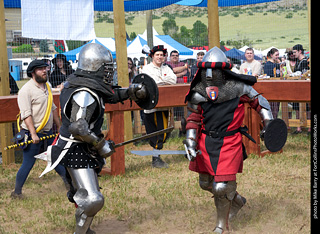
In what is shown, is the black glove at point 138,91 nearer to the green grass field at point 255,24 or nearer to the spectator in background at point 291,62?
the green grass field at point 255,24

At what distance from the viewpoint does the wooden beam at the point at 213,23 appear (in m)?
8.29

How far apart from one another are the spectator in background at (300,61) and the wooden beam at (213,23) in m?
2.38

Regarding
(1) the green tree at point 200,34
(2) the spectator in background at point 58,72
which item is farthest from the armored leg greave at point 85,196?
(1) the green tree at point 200,34

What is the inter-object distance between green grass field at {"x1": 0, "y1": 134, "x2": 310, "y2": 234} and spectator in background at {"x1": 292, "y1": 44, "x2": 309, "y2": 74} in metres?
2.72

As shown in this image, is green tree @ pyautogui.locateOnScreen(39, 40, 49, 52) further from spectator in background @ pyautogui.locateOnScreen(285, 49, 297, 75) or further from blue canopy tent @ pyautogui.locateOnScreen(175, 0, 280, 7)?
spectator in background @ pyautogui.locateOnScreen(285, 49, 297, 75)

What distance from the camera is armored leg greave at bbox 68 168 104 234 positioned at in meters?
4.06

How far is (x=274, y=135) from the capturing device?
4.52 meters

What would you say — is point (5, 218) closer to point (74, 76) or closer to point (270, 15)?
point (74, 76)

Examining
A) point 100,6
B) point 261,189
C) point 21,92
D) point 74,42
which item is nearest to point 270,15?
point 100,6

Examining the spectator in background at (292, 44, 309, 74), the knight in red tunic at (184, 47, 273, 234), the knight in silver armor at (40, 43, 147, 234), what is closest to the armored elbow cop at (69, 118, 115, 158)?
the knight in silver armor at (40, 43, 147, 234)

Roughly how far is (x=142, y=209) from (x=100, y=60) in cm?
201

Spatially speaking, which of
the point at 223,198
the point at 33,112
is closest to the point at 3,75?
the point at 33,112

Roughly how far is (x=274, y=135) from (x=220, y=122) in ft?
1.68

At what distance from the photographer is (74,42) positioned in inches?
344
